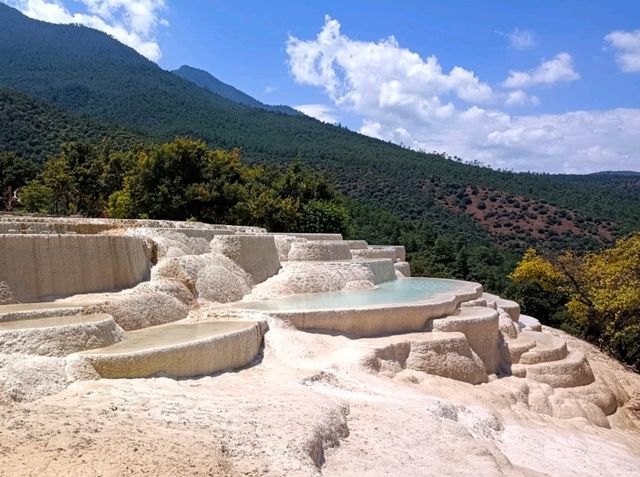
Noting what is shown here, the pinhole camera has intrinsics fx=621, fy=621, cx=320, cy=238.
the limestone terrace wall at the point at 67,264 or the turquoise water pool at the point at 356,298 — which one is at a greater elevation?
the limestone terrace wall at the point at 67,264

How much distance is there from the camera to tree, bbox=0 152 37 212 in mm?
38250

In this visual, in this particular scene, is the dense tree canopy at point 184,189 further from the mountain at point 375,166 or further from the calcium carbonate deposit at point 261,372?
the mountain at point 375,166

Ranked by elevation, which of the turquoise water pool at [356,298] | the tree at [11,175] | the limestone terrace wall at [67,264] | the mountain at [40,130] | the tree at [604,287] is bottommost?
the tree at [604,287]

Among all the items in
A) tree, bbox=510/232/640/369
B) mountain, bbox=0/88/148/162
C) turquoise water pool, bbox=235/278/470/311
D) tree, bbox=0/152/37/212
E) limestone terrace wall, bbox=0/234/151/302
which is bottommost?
tree, bbox=510/232/640/369

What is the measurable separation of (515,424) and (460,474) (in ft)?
13.1

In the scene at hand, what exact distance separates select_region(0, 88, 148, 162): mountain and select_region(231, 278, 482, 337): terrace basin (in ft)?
117

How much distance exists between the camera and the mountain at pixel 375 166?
5581 centimetres

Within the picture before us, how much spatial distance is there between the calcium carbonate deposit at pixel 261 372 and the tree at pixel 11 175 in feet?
90.1

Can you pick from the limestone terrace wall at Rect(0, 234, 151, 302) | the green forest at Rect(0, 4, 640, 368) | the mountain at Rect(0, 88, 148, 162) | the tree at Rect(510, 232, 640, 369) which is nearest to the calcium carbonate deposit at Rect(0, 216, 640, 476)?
the limestone terrace wall at Rect(0, 234, 151, 302)

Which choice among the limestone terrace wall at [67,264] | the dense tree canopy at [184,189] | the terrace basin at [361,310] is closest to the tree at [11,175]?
the dense tree canopy at [184,189]

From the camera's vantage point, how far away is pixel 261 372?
10188 millimetres

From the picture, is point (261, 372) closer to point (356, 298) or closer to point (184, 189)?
point (356, 298)

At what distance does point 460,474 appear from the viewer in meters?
7.59

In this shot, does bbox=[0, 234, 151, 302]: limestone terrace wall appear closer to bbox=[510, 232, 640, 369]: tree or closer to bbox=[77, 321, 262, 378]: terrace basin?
bbox=[77, 321, 262, 378]: terrace basin
